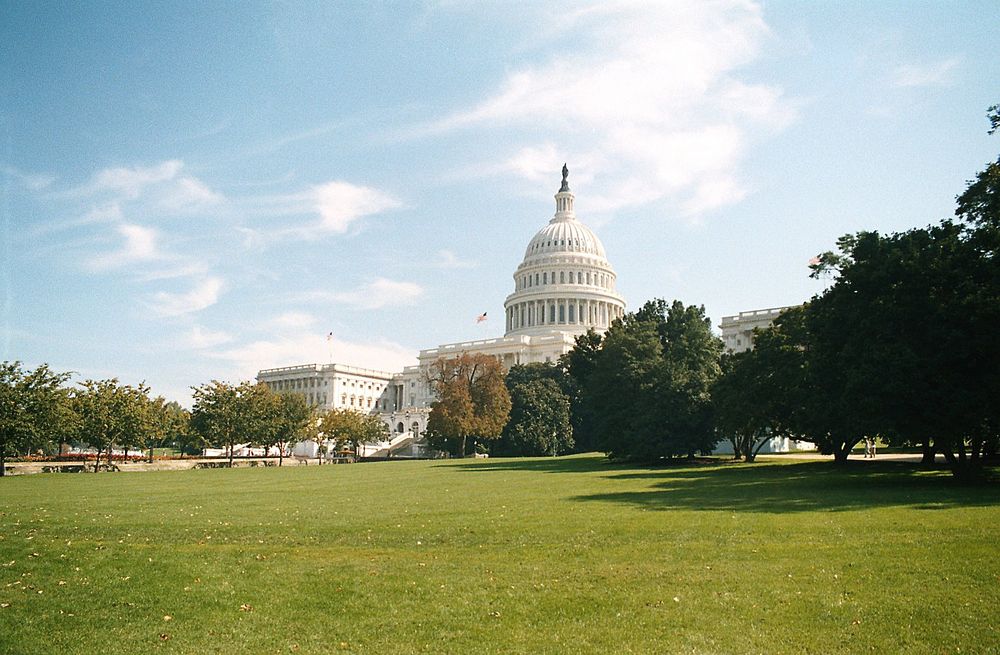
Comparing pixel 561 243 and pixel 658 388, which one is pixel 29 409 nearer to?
pixel 658 388

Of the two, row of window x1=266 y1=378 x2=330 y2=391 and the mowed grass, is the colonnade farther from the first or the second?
the mowed grass

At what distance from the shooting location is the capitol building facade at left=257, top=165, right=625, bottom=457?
500ft

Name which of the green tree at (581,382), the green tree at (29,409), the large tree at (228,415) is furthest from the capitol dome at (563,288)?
the green tree at (29,409)

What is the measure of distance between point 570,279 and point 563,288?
14.0 feet

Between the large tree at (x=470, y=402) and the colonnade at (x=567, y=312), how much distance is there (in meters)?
72.1

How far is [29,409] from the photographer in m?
55.2

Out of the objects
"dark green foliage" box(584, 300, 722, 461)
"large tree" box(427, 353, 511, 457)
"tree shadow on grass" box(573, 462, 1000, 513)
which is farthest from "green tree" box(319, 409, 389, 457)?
"tree shadow on grass" box(573, 462, 1000, 513)

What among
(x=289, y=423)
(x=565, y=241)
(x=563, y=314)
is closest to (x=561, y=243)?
(x=565, y=241)

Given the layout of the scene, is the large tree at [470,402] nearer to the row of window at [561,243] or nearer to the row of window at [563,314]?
the row of window at [563,314]

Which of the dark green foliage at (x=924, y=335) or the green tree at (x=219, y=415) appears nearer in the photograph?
the dark green foliage at (x=924, y=335)

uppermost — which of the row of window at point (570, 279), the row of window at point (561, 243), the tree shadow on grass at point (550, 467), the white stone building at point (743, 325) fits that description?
the row of window at point (561, 243)

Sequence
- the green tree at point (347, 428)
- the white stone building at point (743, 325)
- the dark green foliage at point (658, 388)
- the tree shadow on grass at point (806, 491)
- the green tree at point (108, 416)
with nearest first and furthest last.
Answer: the tree shadow on grass at point (806, 491) < the dark green foliage at point (658, 388) < the green tree at point (108, 416) < the green tree at point (347, 428) < the white stone building at point (743, 325)

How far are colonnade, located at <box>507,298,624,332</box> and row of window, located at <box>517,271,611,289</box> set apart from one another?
434 cm

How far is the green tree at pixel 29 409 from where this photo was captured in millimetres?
53094
